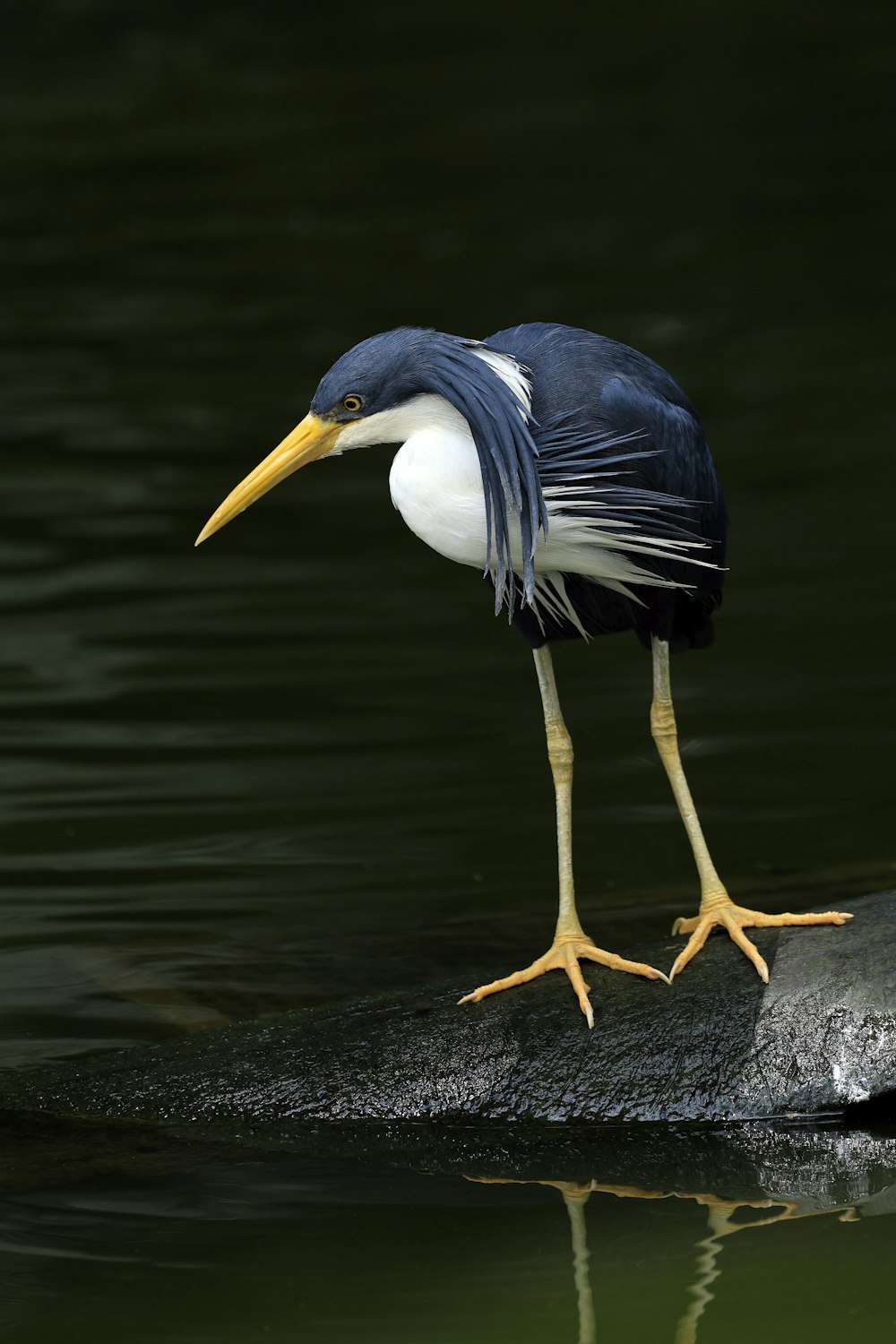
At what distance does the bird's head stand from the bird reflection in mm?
1366

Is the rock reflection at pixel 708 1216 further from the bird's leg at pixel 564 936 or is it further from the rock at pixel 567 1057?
the bird's leg at pixel 564 936

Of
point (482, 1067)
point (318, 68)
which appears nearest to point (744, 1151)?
point (482, 1067)

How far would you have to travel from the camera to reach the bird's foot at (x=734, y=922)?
16.2 ft

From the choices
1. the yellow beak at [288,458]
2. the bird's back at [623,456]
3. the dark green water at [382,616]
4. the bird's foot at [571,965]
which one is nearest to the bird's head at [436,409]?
the yellow beak at [288,458]

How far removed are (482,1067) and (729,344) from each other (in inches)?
335

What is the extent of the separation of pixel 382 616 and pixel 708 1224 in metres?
4.86

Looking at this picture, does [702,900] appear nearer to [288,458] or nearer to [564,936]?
[564,936]

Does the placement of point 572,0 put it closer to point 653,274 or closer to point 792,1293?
point 653,274

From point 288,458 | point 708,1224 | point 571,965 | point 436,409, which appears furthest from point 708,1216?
point 288,458

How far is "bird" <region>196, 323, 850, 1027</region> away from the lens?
454cm

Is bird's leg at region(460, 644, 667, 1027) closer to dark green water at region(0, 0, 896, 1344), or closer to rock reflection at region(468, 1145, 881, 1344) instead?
dark green water at region(0, 0, 896, 1344)

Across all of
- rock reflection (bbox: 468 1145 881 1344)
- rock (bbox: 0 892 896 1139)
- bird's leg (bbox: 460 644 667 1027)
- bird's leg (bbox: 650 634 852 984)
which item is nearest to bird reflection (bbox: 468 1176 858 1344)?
rock reflection (bbox: 468 1145 881 1344)

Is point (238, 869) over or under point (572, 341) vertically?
under

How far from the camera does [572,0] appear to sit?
19953mm
